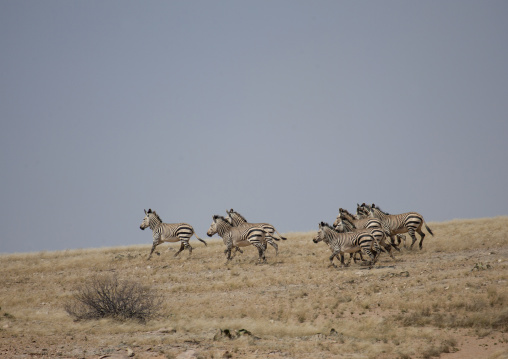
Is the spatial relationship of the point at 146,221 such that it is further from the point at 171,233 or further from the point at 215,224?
the point at 215,224

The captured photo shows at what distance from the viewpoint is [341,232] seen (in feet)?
82.0

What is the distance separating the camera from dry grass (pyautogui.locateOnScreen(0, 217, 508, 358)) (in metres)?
13.8

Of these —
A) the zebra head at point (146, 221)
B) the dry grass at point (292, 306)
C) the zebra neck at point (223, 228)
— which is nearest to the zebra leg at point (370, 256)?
the dry grass at point (292, 306)

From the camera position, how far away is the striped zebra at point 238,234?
26.1 m

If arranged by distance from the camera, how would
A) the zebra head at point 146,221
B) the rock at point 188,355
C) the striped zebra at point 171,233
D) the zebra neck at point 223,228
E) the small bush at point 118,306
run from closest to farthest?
the rock at point 188,355, the small bush at point 118,306, the zebra neck at point 223,228, the striped zebra at point 171,233, the zebra head at point 146,221

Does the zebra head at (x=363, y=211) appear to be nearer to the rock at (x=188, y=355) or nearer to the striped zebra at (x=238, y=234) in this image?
the striped zebra at (x=238, y=234)

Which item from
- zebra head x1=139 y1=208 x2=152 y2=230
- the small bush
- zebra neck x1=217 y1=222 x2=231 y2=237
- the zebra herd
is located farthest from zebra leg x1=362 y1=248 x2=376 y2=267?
zebra head x1=139 y1=208 x2=152 y2=230

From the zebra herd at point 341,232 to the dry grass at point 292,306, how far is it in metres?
0.88

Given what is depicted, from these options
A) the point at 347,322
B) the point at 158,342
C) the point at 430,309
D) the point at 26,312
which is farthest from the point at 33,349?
the point at 430,309

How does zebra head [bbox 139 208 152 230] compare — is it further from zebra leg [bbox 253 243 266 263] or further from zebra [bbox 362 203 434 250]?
zebra [bbox 362 203 434 250]

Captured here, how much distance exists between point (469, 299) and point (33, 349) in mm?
12825

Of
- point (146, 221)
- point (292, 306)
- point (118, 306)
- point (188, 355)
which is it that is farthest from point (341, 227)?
point (188, 355)

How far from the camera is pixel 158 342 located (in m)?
14.0

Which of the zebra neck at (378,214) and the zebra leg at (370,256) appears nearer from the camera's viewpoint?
the zebra leg at (370,256)
